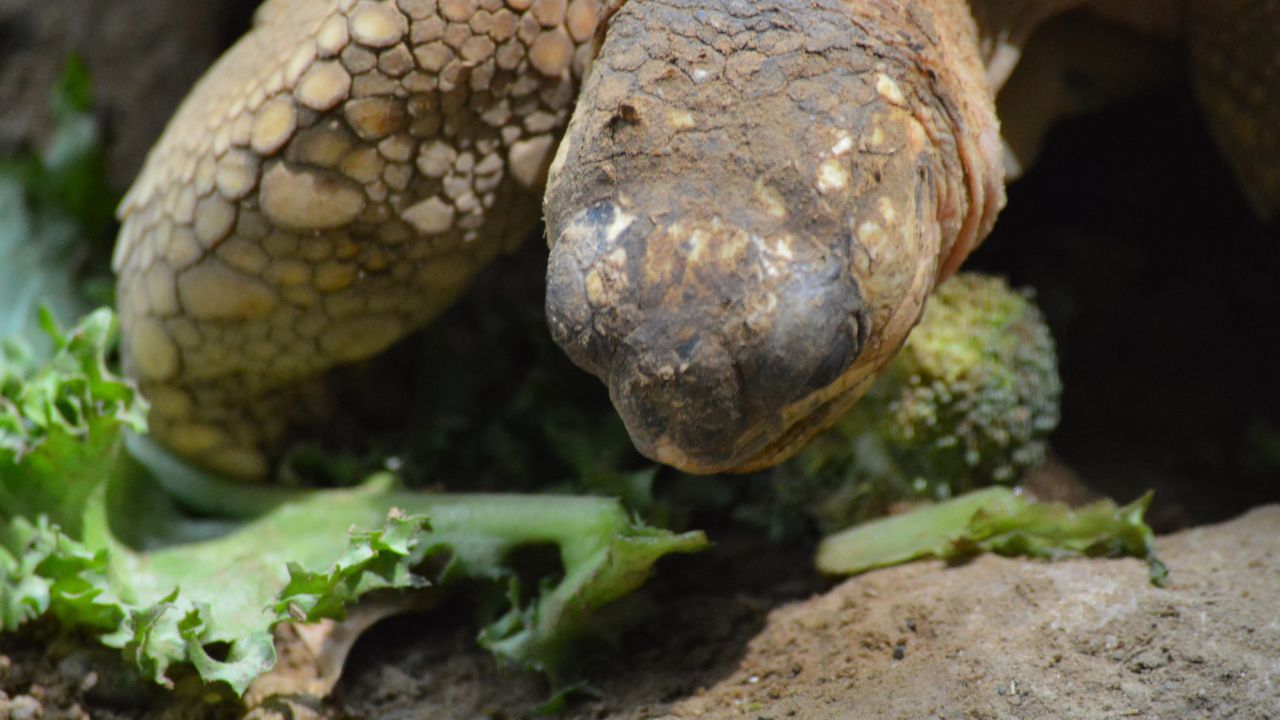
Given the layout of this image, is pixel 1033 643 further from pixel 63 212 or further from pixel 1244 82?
pixel 63 212

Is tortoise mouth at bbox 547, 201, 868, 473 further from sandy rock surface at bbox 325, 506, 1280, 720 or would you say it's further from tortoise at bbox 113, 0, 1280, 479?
sandy rock surface at bbox 325, 506, 1280, 720

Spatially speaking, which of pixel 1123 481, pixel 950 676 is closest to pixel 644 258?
pixel 950 676

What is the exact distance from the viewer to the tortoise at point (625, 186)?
5.00 feet

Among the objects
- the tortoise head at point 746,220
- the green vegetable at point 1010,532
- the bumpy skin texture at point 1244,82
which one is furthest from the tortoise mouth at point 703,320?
the bumpy skin texture at point 1244,82

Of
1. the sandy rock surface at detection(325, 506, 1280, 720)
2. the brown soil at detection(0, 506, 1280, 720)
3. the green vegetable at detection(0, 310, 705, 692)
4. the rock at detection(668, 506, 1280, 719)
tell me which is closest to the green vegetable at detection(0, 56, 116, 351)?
the green vegetable at detection(0, 310, 705, 692)

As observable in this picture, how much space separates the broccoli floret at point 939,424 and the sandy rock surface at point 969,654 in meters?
0.23

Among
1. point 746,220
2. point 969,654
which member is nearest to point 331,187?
point 746,220

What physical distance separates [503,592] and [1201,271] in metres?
1.90

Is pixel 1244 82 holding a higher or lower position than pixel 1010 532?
higher

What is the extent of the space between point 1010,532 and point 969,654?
0.34m

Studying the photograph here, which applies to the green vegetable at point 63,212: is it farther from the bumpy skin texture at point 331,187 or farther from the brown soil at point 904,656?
the brown soil at point 904,656

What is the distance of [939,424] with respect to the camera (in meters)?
2.27


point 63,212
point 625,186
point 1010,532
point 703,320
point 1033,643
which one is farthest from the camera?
point 63,212

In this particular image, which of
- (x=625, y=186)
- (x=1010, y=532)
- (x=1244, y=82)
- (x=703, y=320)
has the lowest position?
(x=1010, y=532)
